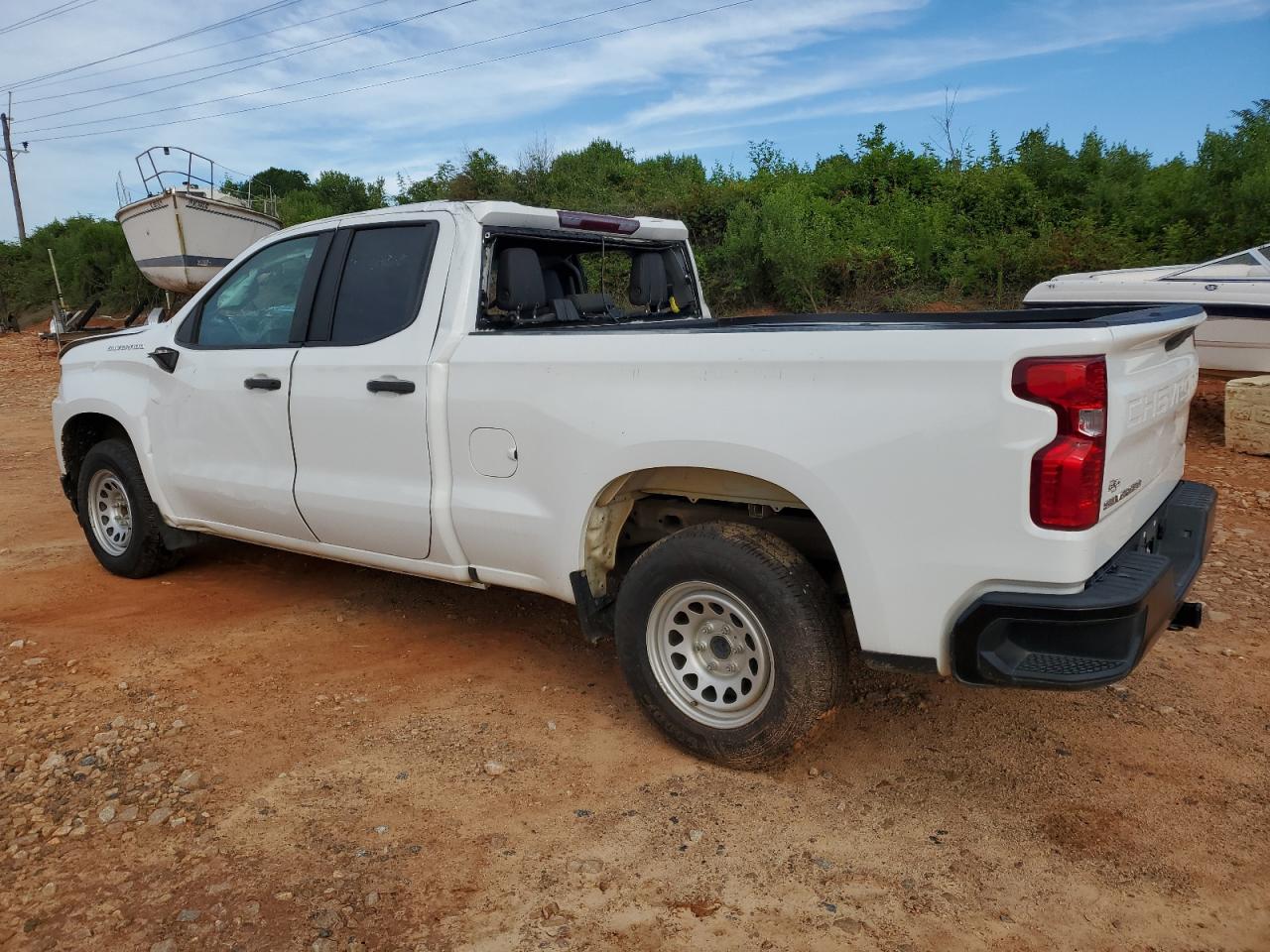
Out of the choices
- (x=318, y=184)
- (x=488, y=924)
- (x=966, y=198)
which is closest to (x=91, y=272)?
(x=318, y=184)

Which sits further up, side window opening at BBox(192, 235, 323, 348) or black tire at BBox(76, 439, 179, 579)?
side window opening at BBox(192, 235, 323, 348)

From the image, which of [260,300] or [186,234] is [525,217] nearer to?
[260,300]

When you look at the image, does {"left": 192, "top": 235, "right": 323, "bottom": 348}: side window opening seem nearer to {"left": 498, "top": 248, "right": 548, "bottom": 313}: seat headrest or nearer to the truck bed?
{"left": 498, "top": 248, "right": 548, "bottom": 313}: seat headrest

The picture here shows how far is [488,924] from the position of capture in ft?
8.77

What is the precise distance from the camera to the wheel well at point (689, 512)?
342cm

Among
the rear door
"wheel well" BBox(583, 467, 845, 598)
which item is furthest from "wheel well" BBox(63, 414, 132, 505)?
"wheel well" BBox(583, 467, 845, 598)

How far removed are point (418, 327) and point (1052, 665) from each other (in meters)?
2.66

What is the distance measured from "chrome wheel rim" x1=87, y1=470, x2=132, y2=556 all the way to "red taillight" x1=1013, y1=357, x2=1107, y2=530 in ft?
16.3

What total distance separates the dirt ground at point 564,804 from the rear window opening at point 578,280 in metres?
1.58

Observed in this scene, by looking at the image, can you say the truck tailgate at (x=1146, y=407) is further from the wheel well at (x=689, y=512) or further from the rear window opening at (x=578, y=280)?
the rear window opening at (x=578, y=280)

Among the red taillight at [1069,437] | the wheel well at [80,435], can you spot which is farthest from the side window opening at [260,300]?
the red taillight at [1069,437]

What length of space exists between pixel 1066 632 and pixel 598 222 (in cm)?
290

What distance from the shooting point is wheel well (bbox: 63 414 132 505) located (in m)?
5.70

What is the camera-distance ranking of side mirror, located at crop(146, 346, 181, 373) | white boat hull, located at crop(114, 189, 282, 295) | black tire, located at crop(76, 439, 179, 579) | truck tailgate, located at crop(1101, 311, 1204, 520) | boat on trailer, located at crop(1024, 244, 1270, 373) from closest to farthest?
truck tailgate, located at crop(1101, 311, 1204, 520), side mirror, located at crop(146, 346, 181, 373), black tire, located at crop(76, 439, 179, 579), boat on trailer, located at crop(1024, 244, 1270, 373), white boat hull, located at crop(114, 189, 282, 295)
